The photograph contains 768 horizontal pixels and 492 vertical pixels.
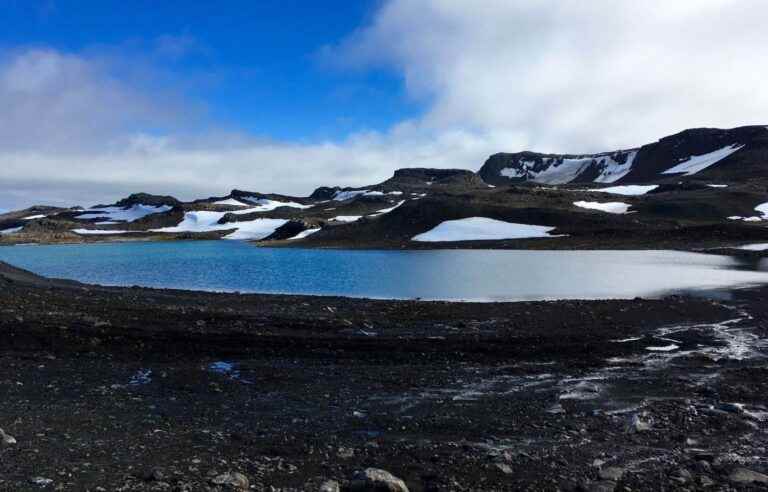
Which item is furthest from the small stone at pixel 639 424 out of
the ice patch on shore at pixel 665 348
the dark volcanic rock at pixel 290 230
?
the dark volcanic rock at pixel 290 230

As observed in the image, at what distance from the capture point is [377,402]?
12.7 meters

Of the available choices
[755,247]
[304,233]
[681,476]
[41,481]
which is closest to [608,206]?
[755,247]

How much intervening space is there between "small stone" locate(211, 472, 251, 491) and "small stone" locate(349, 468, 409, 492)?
1.43 meters

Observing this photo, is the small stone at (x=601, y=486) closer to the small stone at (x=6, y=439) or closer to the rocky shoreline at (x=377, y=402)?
the rocky shoreline at (x=377, y=402)

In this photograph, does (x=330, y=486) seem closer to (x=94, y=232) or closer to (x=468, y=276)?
(x=468, y=276)

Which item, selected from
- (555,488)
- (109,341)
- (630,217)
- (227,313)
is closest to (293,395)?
(555,488)

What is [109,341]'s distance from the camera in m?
18.1

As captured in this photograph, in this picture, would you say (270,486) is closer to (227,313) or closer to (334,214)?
(227,313)

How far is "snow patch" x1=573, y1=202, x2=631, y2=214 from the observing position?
359 feet

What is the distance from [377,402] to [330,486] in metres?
4.59

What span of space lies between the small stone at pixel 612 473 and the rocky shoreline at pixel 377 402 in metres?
0.06

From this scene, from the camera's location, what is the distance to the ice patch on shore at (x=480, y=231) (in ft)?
299

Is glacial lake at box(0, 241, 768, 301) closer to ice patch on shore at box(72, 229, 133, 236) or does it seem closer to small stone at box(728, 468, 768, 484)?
small stone at box(728, 468, 768, 484)

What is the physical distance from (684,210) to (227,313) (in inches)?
3821
